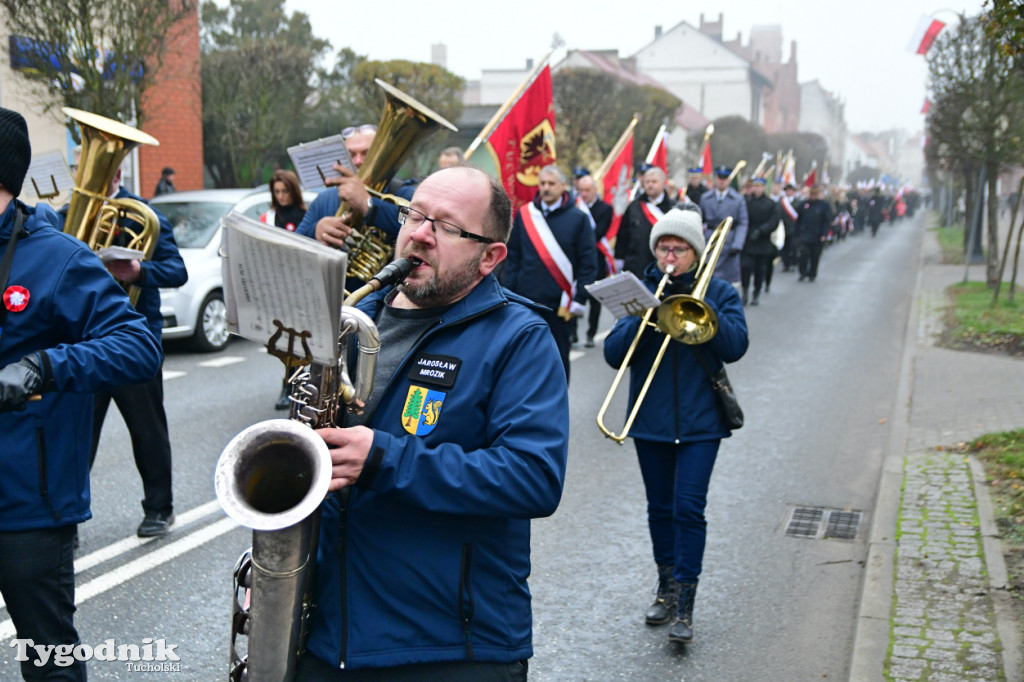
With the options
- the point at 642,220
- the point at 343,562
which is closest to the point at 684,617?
the point at 343,562

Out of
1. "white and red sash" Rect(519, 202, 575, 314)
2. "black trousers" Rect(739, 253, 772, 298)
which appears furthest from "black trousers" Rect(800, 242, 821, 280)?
"white and red sash" Rect(519, 202, 575, 314)

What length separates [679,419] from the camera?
14.9 ft

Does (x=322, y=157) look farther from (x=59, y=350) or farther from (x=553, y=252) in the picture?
(x=59, y=350)

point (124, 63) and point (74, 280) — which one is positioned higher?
point (124, 63)

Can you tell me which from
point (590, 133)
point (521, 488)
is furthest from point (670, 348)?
point (590, 133)

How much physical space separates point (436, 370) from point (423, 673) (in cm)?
62

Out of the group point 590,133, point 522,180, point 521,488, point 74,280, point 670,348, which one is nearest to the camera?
point 521,488

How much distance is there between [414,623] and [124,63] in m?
13.1

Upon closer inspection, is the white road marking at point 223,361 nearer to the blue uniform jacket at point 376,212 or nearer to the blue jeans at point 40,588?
the blue uniform jacket at point 376,212

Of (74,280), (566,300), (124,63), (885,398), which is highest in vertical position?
(124,63)

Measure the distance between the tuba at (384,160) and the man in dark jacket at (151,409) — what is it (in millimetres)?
854

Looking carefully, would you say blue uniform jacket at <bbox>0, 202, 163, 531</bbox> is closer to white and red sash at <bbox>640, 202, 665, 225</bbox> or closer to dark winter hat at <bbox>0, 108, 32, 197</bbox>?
dark winter hat at <bbox>0, 108, 32, 197</bbox>

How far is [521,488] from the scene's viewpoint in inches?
86.4

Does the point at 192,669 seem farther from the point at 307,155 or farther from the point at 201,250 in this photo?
the point at 201,250
